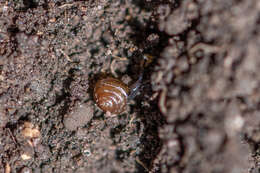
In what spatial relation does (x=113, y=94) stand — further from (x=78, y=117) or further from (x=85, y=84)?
(x=78, y=117)

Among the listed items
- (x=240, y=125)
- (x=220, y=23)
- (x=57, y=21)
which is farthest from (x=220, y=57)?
(x=57, y=21)

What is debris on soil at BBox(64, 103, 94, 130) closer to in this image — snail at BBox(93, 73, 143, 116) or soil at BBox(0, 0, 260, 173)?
soil at BBox(0, 0, 260, 173)

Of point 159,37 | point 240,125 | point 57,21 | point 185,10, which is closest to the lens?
point 240,125

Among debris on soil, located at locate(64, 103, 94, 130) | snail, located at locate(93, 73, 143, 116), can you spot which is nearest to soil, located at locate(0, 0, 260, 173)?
debris on soil, located at locate(64, 103, 94, 130)

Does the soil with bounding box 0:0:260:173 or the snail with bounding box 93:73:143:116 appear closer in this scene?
the soil with bounding box 0:0:260:173

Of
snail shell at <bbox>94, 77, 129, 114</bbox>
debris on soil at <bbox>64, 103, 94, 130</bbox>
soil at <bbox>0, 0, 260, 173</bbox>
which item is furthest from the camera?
debris on soil at <bbox>64, 103, 94, 130</bbox>

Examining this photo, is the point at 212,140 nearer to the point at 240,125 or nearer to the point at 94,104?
the point at 240,125

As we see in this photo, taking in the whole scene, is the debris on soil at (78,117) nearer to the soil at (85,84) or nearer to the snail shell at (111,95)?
the soil at (85,84)

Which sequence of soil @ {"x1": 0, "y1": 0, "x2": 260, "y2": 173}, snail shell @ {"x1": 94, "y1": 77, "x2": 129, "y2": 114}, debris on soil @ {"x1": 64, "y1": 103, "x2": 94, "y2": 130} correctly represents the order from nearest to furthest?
1. soil @ {"x1": 0, "y1": 0, "x2": 260, "y2": 173}
2. snail shell @ {"x1": 94, "y1": 77, "x2": 129, "y2": 114}
3. debris on soil @ {"x1": 64, "y1": 103, "x2": 94, "y2": 130}
